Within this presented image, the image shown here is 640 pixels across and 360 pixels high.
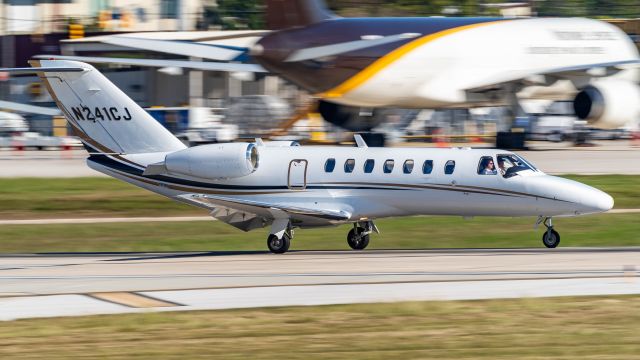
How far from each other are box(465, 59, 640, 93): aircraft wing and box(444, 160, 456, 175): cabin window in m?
26.0

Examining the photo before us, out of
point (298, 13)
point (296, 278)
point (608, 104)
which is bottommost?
point (296, 278)

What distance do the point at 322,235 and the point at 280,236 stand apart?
21.4ft

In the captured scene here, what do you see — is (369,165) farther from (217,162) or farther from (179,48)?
(179,48)

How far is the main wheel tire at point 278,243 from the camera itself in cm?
2620

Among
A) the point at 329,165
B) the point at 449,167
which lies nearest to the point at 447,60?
the point at 329,165

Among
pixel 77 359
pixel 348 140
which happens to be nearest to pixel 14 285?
pixel 77 359

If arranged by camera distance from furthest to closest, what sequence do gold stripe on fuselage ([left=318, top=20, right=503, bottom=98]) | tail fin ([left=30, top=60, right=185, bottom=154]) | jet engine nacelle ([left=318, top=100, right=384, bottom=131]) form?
jet engine nacelle ([left=318, top=100, right=384, bottom=131]) → gold stripe on fuselage ([left=318, top=20, right=503, bottom=98]) → tail fin ([left=30, top=60, right=185, bottom=154])

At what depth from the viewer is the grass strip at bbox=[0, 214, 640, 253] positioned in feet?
99.5

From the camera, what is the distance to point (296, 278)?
21.1 m

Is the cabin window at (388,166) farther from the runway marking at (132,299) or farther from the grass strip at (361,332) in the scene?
the grass strip at (361,332)

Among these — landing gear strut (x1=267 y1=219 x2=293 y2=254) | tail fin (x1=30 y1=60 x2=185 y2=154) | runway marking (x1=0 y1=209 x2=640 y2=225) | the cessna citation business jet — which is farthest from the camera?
runway marking (x1=0 y1=209 x2=640 y2=225)

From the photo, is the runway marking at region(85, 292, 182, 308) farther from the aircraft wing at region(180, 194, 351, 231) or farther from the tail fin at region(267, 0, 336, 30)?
the tail fin at region(267, 0, 336, 30)

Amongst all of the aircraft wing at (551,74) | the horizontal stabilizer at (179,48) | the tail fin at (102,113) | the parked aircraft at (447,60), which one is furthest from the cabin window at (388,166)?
the horizontal stabilizer at (179,48)

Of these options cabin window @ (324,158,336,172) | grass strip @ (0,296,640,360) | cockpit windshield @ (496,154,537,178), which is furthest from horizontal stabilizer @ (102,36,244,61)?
grass strip @ (0,296,640,360)
